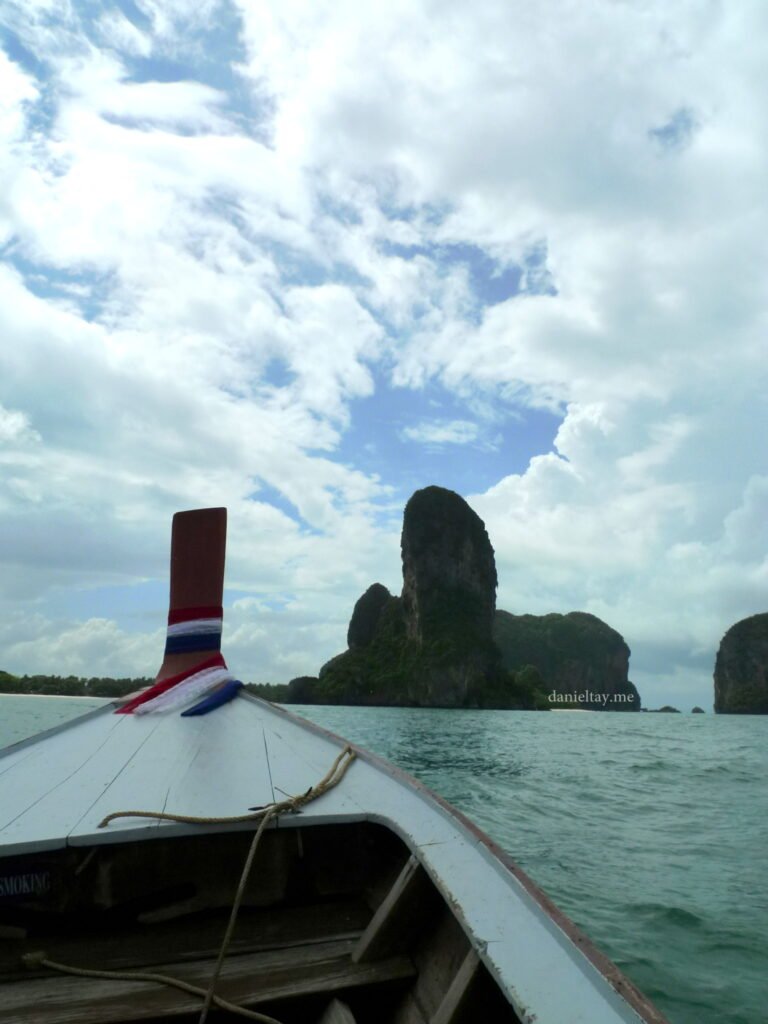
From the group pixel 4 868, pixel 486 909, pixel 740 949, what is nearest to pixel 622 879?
pixel 740 949

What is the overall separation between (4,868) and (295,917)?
38.2 inches

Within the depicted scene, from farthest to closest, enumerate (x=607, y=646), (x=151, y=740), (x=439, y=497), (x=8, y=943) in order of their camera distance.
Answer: (x=607, y=646)
(x=439, y=497)
(x=151, y=740)
(x=8, y=943)

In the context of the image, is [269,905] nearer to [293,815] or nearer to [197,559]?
[293,815]

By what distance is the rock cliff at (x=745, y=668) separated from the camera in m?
92.7

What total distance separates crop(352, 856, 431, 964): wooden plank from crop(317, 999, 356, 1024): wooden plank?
21 centimetres

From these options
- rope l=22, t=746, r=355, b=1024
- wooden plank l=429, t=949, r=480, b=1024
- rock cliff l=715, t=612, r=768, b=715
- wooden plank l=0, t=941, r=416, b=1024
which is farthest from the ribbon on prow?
rock cliff l=715, t=612, r=768, b=715

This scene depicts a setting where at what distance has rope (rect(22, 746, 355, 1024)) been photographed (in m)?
1.71

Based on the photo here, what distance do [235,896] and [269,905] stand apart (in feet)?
0.60

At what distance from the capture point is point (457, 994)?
1542 millimetres

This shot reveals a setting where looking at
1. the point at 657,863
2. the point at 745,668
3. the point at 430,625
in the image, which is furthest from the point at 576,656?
the point at 657,863

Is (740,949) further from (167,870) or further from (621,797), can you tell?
(621,797)

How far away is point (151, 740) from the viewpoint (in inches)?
137

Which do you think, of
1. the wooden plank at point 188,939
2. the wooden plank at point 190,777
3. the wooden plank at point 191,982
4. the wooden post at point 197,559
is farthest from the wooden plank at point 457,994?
the wooden post at point 197,559

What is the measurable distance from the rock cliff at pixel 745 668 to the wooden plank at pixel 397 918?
347ft
